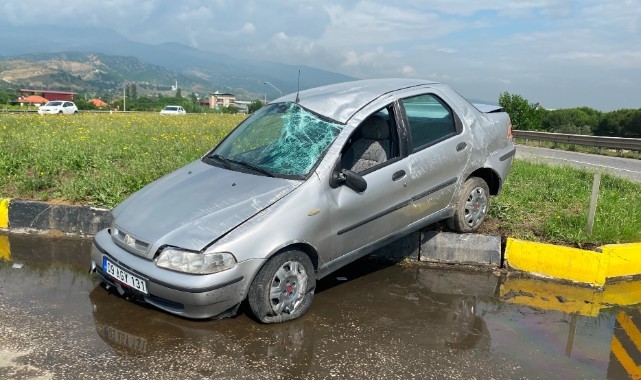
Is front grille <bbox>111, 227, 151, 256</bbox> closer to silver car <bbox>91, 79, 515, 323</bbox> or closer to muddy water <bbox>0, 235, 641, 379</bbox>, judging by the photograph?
silver car <bbox>91, 79, 515, 323</bbox>

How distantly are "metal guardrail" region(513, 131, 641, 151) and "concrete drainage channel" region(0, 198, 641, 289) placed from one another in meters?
19.3

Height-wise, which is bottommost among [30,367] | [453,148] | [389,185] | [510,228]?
[30,367]

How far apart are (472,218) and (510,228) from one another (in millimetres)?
610

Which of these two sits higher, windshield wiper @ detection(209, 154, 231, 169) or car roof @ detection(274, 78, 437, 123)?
car roof @ detection(274, 78, 437, 123)

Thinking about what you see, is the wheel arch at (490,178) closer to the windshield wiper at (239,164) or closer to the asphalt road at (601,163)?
the windshield wiper at (239,164)

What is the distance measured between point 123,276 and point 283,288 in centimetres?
117

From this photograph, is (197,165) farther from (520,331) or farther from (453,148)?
(520,331)

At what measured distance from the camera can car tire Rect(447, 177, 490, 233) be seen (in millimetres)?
5215

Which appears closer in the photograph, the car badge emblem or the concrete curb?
the car badge emblem

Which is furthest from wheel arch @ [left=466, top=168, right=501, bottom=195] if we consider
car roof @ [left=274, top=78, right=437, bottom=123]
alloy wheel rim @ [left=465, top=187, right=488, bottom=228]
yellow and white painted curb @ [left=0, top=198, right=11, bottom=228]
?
yellow and white painted curb @ [left=0, top=198, right=11, bottom=228]

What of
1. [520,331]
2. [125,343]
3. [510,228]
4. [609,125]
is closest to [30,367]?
[125,343]

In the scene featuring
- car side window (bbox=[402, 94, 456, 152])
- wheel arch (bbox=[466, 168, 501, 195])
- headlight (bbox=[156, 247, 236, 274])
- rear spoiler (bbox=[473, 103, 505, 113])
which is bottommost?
headlight (bbox=[156, 247, 236, 274])

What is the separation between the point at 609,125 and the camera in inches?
1398

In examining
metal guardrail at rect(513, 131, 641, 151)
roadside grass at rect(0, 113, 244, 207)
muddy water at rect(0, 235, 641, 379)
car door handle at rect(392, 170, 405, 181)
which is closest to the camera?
muddy water at rect(0, 235, 641, 379)
